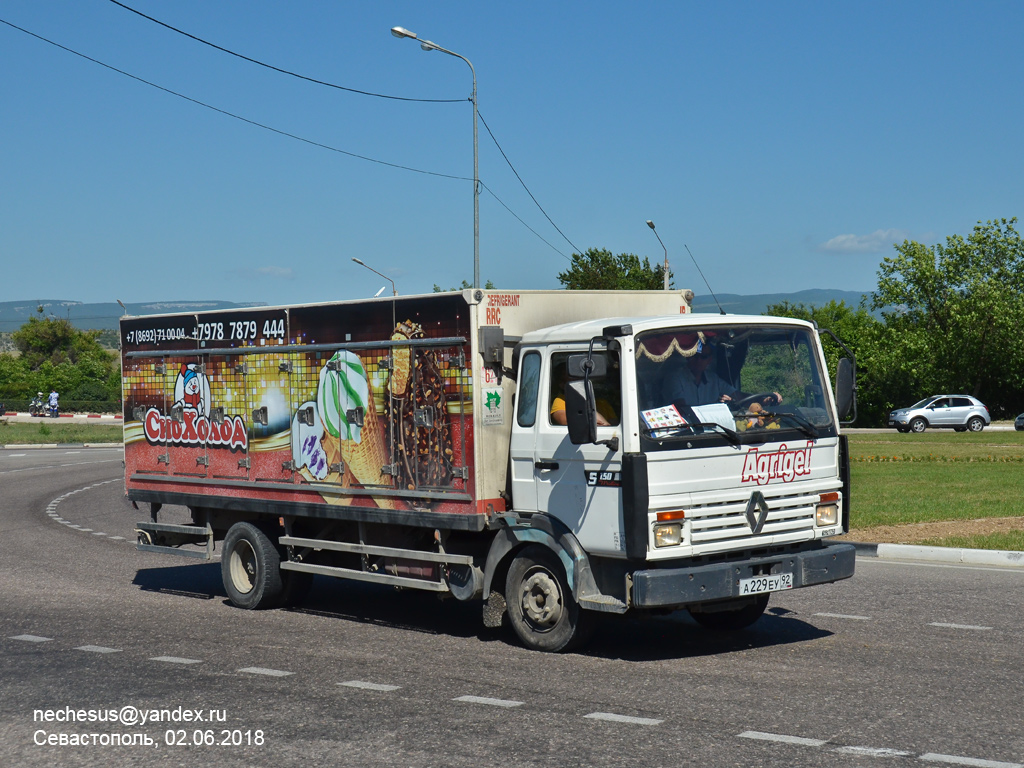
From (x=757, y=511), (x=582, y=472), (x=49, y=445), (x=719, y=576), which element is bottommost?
(x=719, y=576)

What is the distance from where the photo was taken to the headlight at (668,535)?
25.9 ft

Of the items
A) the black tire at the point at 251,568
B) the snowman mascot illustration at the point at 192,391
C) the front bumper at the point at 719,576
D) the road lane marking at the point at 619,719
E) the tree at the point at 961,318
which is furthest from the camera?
the tree at the point at 961,318

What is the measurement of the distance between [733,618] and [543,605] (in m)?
1.81

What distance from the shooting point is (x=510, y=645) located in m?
9.12

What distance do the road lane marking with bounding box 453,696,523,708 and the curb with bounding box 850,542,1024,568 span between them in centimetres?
613

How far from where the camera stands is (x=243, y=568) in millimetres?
11547

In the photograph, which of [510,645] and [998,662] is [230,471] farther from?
[998,662]

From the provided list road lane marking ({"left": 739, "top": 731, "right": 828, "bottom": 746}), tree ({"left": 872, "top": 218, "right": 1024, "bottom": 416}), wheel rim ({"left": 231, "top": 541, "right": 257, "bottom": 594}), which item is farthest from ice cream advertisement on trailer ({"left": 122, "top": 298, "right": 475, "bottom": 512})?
tree ({"left": 872, "top": 218, "right": 1024, "bottom": 416})

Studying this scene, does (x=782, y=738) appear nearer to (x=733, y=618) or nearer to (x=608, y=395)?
(x=608, y=395)

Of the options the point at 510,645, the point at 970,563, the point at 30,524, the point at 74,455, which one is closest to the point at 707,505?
the point at 510,645

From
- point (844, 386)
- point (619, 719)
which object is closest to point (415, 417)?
point (844, 386)

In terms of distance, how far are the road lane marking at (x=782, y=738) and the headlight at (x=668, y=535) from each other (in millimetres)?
1728

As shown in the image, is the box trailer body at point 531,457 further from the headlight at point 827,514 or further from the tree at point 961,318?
the tree at point 961,318

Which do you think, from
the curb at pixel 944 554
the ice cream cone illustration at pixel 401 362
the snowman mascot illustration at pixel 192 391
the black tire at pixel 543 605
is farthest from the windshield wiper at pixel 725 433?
the snowman mascot illustration at pixel 192 391
